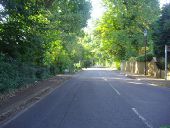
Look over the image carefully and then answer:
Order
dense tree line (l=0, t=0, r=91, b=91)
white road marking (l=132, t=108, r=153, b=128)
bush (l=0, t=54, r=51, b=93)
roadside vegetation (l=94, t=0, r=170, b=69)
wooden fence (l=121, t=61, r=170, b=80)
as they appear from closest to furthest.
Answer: white road marking (l=132, t=108, r=153, b=128) < bush (l=0, t=54, r=51, b=93) < dense tree line (l=0, t=0, r=91, b=91) < wooden fence (l=121, t=61, r=170, b=80) < roadside vegetation (l=94, t=0, r=170, b=69)

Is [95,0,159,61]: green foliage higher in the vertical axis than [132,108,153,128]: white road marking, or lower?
higher

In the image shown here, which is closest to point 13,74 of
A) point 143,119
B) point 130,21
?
point 143,119

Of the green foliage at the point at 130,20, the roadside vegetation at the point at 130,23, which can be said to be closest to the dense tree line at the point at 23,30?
the roadside vegetation at the point at 130,23

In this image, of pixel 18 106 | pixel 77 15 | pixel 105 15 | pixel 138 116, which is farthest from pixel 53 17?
pixel 105 15

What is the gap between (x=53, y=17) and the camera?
28172mm

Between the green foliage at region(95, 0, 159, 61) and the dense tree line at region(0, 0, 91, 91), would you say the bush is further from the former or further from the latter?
the green foliage at region(95, 0, 159, 61)

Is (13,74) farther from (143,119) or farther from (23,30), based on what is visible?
(143,119)

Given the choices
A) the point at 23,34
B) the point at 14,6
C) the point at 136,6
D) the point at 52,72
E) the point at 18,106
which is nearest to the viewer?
the point at 18,106

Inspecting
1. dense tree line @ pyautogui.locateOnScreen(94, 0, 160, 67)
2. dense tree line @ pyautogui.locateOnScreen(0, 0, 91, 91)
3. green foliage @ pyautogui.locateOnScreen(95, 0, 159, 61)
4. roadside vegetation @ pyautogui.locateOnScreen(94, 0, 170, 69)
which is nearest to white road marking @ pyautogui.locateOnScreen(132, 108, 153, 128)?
dense tree line @ pyautogui.locateOnScreen(0, 0, 91, 91)

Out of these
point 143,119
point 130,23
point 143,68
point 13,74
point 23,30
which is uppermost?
point 130,23

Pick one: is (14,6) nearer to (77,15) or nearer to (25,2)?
(25,2)

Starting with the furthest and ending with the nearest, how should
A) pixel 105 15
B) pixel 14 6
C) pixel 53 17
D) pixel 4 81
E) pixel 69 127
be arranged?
pixel 105 15, pixel 53 17, pixel 4 81, pixel 14 6, pixel 69 127

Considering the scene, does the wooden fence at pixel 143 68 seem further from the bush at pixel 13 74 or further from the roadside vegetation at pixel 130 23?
the bush at pixel 13 74

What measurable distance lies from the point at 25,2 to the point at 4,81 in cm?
433
